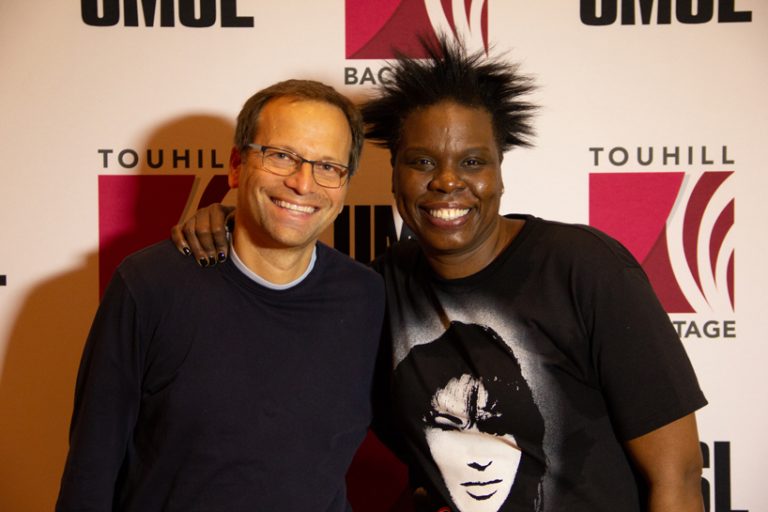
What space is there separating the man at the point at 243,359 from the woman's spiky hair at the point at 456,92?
84 mm

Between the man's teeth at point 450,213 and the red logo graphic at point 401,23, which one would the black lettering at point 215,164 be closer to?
the red logo graphic at point 401,23

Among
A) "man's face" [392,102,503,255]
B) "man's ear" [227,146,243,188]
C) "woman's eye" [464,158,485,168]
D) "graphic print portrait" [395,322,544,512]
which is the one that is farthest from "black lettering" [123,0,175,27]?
"graphic print portrait" [395,322,544,512]

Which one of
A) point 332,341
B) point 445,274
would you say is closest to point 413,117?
point 445,274

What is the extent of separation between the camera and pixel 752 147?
175 centimetres

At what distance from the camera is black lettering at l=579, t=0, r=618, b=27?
5.71 feet

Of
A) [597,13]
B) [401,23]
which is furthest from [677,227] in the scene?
[401,23]

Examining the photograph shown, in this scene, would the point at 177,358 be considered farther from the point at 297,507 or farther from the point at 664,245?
the point at 664,245

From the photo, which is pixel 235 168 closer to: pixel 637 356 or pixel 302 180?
pixel 302 180

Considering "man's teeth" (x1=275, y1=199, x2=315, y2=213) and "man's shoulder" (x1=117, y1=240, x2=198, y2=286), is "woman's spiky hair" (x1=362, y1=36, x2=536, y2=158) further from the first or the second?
"man's shoulder" (x1=117, y1=240, x2=198, y2=286)

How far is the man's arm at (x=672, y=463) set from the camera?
1100 mm

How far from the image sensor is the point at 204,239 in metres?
1.26

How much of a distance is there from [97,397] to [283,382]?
1.03 feet

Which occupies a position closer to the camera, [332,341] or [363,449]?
[332,341]

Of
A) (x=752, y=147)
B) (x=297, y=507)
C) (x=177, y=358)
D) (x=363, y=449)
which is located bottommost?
(x=363, y=449)
